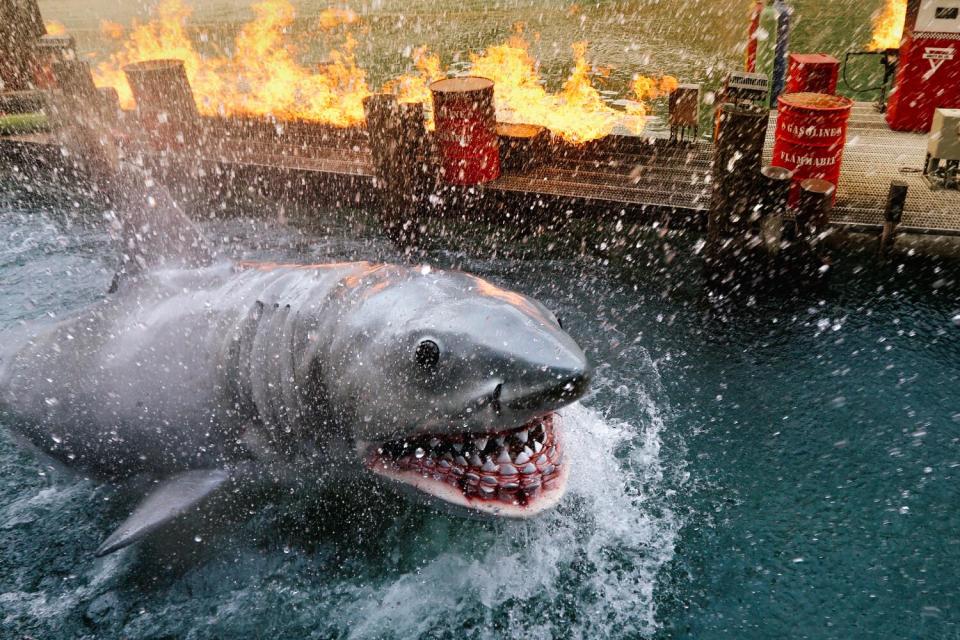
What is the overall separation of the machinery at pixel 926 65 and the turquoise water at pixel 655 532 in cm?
418

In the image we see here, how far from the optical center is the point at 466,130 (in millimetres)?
8633

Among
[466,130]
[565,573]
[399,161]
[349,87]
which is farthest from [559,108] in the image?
[565,573]

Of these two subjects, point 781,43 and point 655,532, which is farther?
point 781,43

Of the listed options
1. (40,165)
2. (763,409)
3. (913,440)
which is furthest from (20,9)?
(913,440)

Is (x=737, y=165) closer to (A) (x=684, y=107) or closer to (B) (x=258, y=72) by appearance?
(A) (x=684, y=107)

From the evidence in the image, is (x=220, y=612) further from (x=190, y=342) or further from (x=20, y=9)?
(x=20, y=9)

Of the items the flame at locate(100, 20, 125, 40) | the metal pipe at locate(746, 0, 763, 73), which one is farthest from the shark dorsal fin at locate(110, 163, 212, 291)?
the flame at locate(100, 20, 125, 40)

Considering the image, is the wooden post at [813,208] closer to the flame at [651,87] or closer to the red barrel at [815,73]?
the red barrel at [815,73]

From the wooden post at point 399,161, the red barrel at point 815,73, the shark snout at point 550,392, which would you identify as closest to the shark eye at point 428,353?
the shark snout at point 550,392

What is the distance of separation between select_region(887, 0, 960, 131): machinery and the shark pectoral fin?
10125 mm

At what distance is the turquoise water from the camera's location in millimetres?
4344

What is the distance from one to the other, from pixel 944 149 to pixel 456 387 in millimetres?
7383

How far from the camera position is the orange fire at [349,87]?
36.4ft

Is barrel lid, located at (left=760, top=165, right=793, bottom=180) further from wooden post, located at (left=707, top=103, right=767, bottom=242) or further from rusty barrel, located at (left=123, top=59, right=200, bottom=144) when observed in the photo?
rusty barrel, located at (left=123, top=59, right=200, bottom=144)
